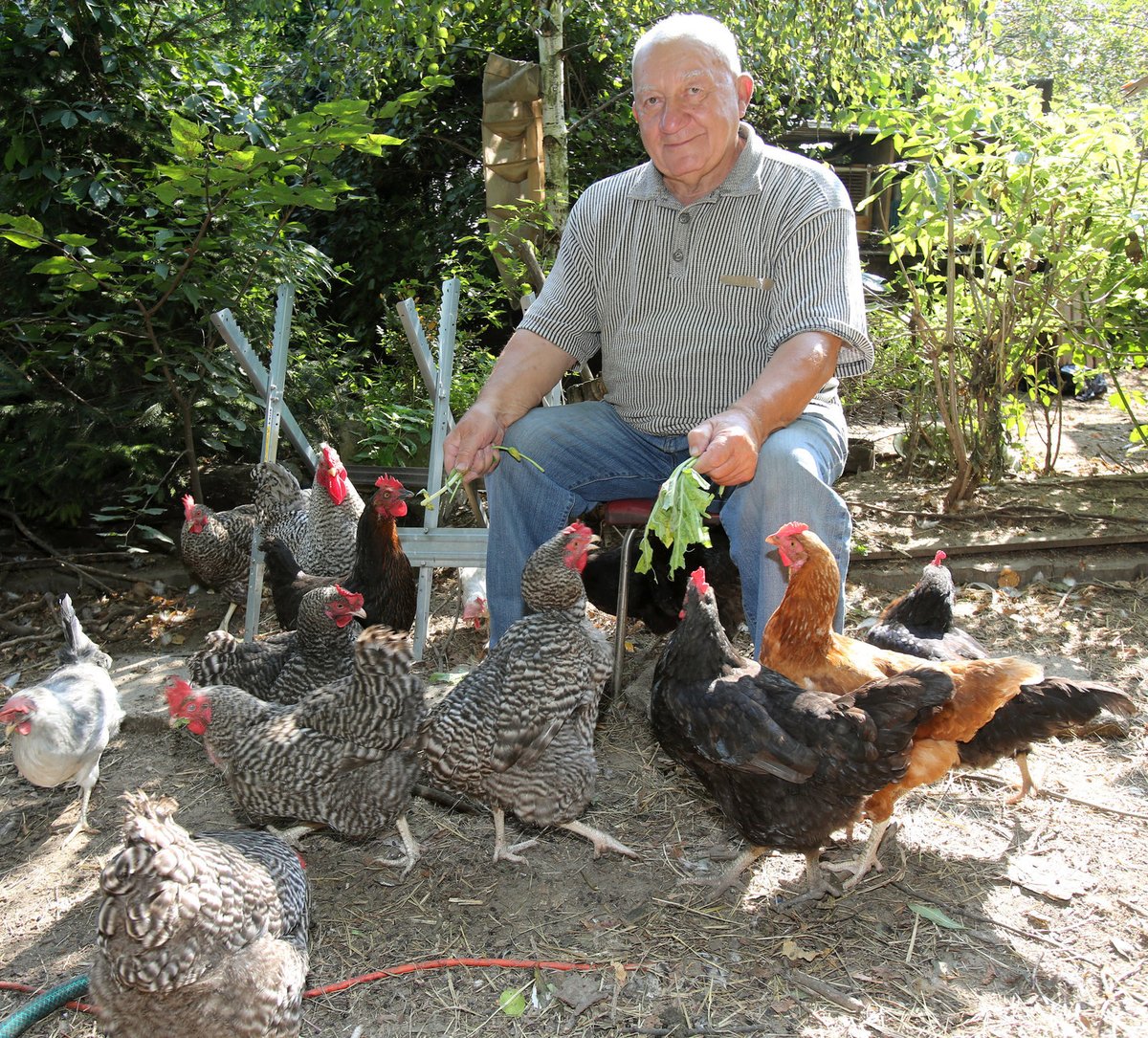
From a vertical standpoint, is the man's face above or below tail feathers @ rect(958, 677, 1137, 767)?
above

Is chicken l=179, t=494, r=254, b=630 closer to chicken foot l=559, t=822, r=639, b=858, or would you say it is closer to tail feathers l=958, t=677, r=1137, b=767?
chicken foot l=559, t=822, r=639, b=858

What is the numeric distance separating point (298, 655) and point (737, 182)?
2.30m

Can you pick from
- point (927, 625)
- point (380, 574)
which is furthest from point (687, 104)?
point (380, 574)

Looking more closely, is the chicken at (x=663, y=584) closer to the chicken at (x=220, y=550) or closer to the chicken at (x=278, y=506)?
the chicken at (x=278, y=506)

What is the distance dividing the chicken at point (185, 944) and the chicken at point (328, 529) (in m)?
2.15

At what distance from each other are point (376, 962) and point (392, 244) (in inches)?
265

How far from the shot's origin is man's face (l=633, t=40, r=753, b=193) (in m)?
2.91

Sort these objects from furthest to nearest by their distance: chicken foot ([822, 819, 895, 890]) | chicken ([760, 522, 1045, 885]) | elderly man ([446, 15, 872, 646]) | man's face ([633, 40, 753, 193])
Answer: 1. man's face ([633, 40, 753, 193])
2. elderly man ([446, 15, 872, 646])
3. chicken foot ([822, 819, 895, 890])
4. chicken ([760, 522, 1045, 885])

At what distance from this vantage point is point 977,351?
5004 mm

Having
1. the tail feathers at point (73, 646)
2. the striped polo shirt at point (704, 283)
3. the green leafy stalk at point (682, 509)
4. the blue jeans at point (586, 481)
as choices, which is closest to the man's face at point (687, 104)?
the striped polo shirt at point (704, 283)

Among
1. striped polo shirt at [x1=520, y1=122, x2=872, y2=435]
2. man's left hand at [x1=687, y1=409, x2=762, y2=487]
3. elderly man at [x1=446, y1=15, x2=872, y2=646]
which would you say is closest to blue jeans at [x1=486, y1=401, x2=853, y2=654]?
elderly man at [x1=446, y1=15, x2=872, y2=646]

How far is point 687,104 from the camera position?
295cm

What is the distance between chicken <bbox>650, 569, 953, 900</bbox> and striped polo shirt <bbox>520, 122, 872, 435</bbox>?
3.07 feet

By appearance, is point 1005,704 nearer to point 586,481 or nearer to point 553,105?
point 586,481
